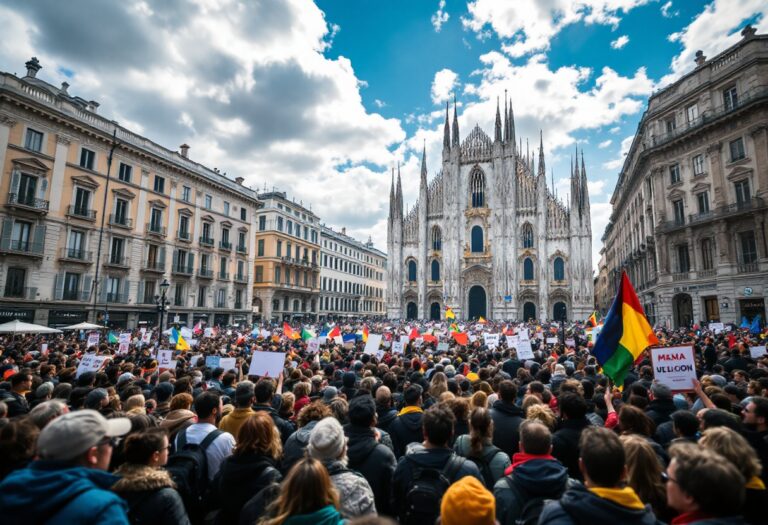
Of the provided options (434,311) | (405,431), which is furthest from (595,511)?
(434,311)

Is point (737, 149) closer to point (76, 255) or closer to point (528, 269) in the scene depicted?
point (528, 269)

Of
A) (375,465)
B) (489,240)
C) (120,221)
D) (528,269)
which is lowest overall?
(375,465)

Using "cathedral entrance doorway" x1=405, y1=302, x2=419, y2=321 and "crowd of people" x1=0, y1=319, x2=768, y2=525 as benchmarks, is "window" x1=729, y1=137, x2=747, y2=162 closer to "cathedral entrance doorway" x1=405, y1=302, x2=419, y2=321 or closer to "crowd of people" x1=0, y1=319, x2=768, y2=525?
"crowd of people" x1=0, y1=319, x2=768, y2=525

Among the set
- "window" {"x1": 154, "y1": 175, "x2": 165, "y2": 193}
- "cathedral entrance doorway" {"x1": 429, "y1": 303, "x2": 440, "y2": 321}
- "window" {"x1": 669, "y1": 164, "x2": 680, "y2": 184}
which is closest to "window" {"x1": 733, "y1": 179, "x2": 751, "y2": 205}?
"window" {"x1": 669, "y1": 164, "x2": 680, "y2": 184}

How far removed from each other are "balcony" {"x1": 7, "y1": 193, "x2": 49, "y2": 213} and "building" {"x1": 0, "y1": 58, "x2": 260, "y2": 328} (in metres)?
0.05

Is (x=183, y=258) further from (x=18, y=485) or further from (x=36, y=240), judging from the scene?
(x=18, y=485)

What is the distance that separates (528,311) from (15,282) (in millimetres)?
45153

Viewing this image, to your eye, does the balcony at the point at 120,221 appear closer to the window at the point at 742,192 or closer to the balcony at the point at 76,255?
the balcony at the point at 76,255

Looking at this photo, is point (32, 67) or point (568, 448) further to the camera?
point (32, 67)

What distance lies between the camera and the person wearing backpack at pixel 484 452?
134 inches

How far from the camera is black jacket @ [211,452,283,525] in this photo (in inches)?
116

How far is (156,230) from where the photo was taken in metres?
29.6

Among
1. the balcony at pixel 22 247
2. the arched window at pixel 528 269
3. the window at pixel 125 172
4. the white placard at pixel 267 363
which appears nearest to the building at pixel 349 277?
the arched window at pixel 528 269

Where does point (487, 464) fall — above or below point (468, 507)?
below
